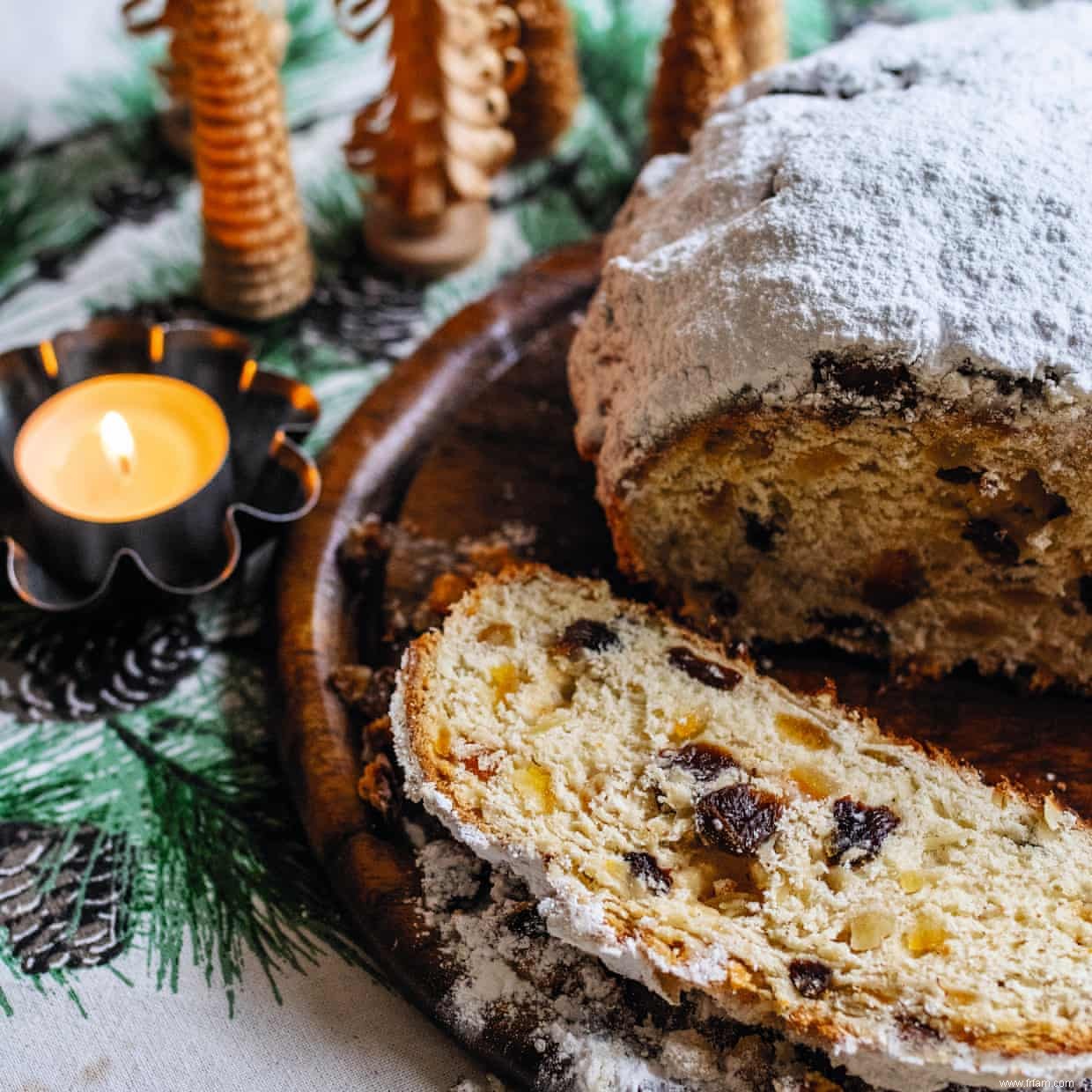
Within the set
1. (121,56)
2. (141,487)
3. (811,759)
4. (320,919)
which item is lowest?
(320,919)

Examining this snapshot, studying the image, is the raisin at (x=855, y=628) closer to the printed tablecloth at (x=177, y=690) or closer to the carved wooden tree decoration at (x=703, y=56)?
the printed tablecloth at (x=177, y=690)

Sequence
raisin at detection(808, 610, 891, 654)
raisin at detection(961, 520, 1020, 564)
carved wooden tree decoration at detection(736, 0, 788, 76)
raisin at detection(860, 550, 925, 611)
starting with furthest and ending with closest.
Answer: carved wooden tree decoration at detection(736, 0, 788, 76) → raisin at detection(808, 610, 891, 654) → raisin at detection(860, 550, 925, 611) → raisin at detection(961, 520, 1020, 564)

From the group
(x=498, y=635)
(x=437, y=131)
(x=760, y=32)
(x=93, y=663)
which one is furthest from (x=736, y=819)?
(x=760, y=32)

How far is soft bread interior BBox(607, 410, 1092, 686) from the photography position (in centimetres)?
188

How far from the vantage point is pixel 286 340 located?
8.80ft

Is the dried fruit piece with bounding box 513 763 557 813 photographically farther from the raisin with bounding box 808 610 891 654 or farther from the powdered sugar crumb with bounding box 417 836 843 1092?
the raisin with bounding box 808 610 891 654

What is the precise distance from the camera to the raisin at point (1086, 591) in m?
2.01

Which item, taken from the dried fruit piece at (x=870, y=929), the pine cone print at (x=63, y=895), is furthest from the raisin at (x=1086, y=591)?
the pine cone print at (x=63, y=895)

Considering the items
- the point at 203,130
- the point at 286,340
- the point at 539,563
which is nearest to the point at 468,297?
the point at 286,340

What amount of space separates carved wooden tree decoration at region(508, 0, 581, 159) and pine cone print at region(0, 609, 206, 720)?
1474 mm

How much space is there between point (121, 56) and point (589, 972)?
104 inches

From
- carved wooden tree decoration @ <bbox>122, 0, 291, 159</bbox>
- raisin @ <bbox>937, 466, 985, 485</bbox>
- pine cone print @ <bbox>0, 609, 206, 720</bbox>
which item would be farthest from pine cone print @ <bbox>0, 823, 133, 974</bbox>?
carved wooden tree decoration @ <bbox>122, 0, 291, 159</bbox>

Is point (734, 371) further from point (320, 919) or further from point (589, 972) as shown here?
point (320, 919)

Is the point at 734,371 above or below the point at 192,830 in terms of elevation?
above
